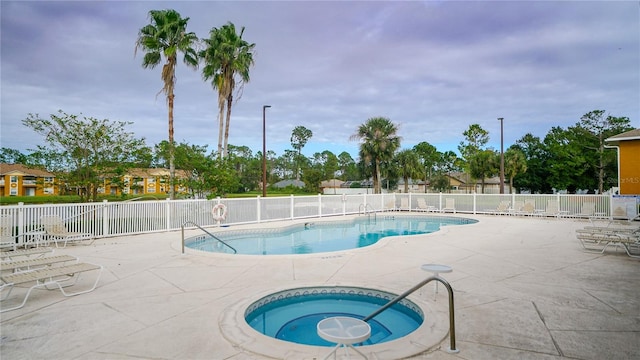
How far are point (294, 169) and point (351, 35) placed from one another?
66.9 m

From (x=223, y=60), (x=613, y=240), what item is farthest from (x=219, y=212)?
(x=613, y=240)

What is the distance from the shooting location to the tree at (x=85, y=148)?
12.8 meters

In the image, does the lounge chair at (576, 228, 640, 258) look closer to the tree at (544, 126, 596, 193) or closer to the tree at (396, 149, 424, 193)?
the tree at (396, 149, 424, 193)

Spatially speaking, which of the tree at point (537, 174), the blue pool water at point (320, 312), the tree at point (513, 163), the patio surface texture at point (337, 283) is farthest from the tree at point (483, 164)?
the blue pool water at point (320, 312)

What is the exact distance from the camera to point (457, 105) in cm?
2984

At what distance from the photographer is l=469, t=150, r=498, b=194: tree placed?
35000 mm

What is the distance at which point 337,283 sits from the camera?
17.3 feet

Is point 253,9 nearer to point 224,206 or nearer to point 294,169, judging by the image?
point 224,206

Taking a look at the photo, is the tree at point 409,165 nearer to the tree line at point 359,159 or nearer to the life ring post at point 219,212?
the tree line at point 359,159

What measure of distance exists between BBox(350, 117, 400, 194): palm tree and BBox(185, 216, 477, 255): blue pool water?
12.1 m

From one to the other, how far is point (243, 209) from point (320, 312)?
9155mm

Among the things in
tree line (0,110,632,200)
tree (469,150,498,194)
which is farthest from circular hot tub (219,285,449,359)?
tree (469,150,498,194)

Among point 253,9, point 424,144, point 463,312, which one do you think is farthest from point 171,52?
point 424,144

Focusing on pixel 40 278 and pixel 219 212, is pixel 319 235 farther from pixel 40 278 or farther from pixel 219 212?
pixel 40 278
